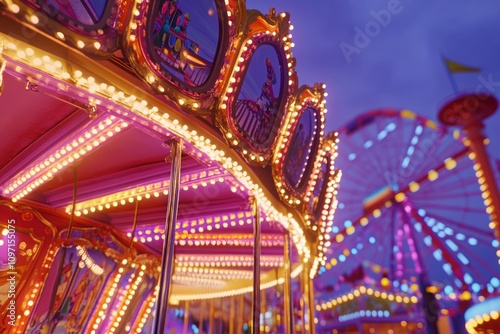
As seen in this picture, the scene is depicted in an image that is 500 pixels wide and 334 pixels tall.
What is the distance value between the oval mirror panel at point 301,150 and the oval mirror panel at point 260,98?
0.57 m

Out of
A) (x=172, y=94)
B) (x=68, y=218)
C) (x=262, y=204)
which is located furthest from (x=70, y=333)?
(x=172, y=94)

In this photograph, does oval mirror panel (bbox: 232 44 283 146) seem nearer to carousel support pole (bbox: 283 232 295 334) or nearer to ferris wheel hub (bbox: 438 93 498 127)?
carousel support pole (bbox: 283 232 295 334)

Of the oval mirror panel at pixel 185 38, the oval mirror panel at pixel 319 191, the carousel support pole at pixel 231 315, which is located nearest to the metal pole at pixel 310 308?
the oval mirror panel at pixel 319 191

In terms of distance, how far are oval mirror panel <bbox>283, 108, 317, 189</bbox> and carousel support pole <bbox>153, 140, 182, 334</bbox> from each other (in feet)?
5.62

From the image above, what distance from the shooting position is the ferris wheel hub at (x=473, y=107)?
1255cm

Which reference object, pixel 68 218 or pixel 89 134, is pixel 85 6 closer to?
pixel 89 134

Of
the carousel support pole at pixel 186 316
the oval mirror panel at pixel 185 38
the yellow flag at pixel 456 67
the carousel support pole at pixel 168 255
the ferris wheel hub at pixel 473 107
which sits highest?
the yellow flag at pixel 456 67

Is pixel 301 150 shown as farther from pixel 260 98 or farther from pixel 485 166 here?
pixel 485 166

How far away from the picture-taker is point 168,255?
331 centimetres

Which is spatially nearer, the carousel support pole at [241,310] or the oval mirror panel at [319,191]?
the oval mirror panel at [319,191]

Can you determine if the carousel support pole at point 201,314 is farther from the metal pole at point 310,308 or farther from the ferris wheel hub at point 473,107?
the ferris wheel hub at point 473,107

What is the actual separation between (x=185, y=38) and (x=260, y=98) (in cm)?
121

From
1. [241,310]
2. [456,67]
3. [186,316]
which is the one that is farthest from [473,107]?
[186,316]

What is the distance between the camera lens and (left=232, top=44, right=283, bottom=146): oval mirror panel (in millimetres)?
3906
